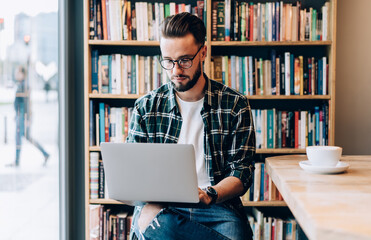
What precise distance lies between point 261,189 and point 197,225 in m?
1.11

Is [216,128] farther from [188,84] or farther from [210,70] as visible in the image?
[210,70]

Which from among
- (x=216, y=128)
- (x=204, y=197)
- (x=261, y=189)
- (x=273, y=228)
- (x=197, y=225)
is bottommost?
(x=273, y=228)

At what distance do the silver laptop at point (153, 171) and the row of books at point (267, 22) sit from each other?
129cm

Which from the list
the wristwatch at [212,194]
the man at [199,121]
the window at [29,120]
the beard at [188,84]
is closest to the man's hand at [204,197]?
the wristwatch at [212,194]

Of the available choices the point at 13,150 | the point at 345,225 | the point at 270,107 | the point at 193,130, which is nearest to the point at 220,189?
the point at 193,130

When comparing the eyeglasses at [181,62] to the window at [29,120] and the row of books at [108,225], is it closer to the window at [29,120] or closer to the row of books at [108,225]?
the window at [29,120]

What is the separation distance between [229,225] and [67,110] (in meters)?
1.47

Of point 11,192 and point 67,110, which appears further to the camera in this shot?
point 67,110

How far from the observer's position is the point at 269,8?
7.61 feet

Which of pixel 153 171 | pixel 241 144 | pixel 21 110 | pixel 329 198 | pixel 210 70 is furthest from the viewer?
pixel 210 70

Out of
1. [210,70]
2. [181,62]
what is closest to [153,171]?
[181,62]

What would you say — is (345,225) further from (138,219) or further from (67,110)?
(67,110)

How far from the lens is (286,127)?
7.79 ft

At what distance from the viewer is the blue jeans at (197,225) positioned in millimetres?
1345
